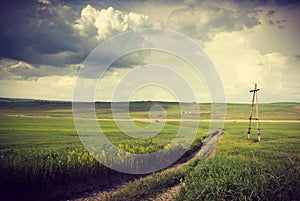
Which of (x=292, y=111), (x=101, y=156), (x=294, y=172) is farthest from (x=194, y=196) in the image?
(x=292, y=111)

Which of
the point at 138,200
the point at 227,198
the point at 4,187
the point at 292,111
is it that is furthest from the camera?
the point at 292,111

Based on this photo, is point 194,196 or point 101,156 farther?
point 101,156

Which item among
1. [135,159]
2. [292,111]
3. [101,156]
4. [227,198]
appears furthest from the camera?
[292,111]

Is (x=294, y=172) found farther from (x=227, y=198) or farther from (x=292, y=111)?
(x=292, y=111)

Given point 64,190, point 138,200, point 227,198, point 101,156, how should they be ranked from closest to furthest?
point 227,198
point 138,200
point 64,190
point 101,156

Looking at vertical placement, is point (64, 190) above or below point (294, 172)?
below

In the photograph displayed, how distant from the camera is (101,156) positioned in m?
13.7

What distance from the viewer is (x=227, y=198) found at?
8.06 metres

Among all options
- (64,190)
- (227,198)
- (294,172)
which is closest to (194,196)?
(227,198)

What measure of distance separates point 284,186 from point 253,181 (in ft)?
3.16

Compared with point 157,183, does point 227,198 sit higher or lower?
higher

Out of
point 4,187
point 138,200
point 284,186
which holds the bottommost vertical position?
point 138,200

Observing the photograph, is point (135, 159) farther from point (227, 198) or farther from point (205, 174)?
point (227, 198)

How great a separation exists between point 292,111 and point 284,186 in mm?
128381
